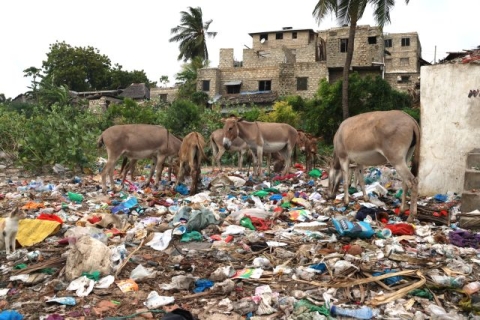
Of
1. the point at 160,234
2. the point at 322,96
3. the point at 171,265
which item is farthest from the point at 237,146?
the point at 322,96

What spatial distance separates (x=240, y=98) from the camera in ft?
110

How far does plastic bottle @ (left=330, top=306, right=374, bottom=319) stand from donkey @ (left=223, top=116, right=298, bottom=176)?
26.1 ft

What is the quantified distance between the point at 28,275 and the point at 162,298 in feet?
5.13

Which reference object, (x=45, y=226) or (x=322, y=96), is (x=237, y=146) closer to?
(x=45, y=226)

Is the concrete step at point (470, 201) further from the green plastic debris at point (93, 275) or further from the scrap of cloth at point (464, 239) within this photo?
the green plastic debris at point (93, 275)

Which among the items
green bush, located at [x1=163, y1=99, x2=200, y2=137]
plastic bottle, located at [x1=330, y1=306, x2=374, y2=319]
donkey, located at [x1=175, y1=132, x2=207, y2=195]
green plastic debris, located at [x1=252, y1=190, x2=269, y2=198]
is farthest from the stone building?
plastic bottle, located at [x1=330, y1=306, x2=374, y2=319]

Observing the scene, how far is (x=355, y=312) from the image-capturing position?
3584 millimetres

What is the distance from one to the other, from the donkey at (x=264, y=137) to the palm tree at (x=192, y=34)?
2825 centimetres

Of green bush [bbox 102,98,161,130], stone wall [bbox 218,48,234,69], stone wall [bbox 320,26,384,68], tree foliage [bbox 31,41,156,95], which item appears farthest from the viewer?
tree foliage [bbox 31,41,156,95]

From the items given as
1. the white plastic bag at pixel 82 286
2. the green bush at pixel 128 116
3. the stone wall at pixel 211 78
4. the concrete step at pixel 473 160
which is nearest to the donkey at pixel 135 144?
the white plastic bag at pixel 82 286

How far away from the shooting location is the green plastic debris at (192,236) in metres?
5.63

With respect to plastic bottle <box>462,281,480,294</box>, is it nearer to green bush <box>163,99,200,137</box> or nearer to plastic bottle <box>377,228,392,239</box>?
plastic bottle <box>377,228,392,239</box>

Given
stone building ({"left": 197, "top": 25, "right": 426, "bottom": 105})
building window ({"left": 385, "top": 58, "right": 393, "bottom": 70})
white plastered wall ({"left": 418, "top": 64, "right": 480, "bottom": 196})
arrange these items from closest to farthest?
white plastered wall ({"left": 418, "top": 64, "right": 480, "bottom": 196}), stone building ({"left": 197, "top": 25, "right": 426, "bottom": 105}), building window ({"left": 385, "top": 58, "right": 393, "bottom": 70})

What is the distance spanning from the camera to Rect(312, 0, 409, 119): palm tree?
61.0 ft
